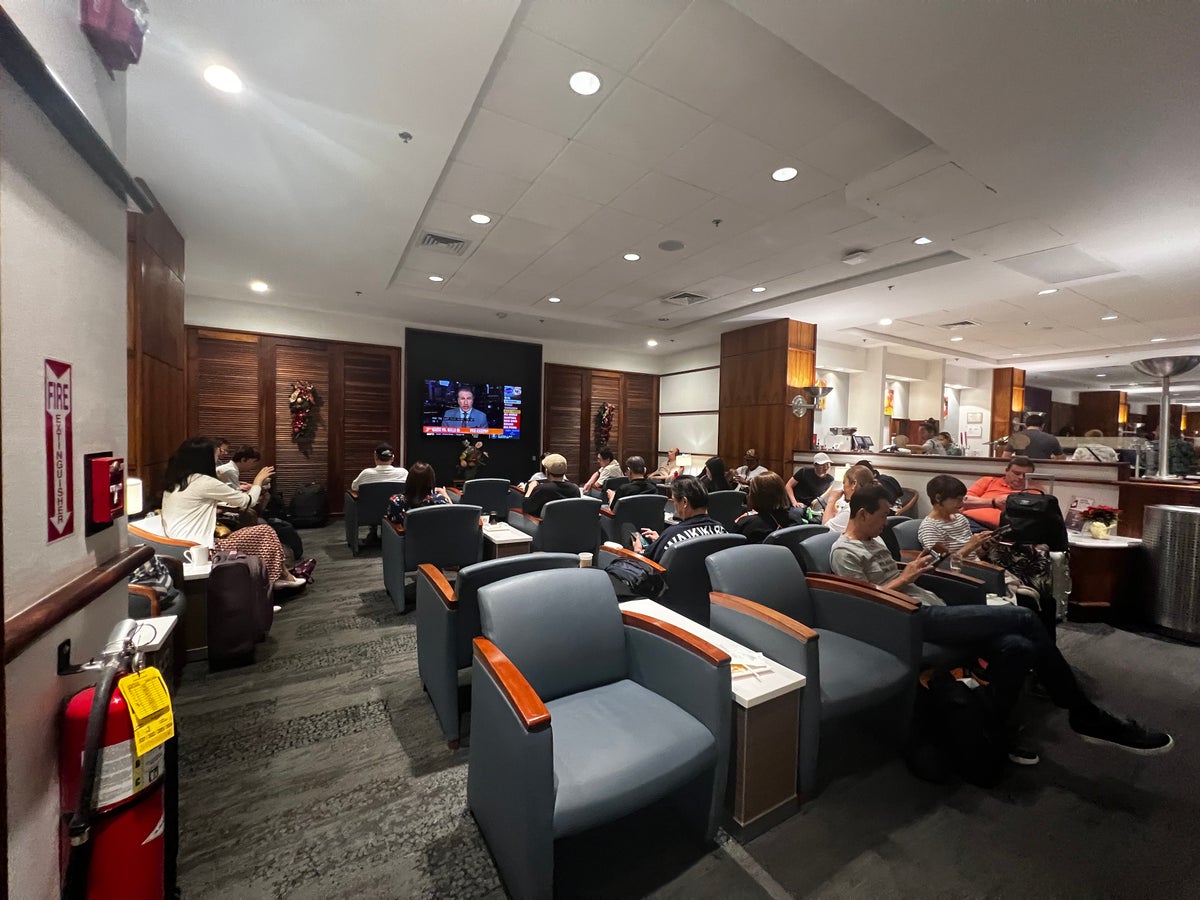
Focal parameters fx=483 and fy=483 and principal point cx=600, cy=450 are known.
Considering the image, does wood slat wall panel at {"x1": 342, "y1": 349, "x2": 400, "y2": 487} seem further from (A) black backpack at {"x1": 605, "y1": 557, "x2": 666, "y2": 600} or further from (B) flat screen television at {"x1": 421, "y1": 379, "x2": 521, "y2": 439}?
(A) black backpack at {"x1": 605, "y1": 557, "x2": 666, "y2": 600}

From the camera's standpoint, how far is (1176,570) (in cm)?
341

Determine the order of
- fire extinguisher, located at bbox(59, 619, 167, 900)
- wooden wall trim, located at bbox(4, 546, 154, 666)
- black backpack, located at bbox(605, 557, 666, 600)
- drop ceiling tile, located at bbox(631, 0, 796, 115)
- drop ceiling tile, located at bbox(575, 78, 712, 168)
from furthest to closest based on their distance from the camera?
drop ceiling tile, located at bbox(575, 78, 712, 168) < black backpack, located at bbox(605, 557, 666, 600) < drop ceiling tile, located at bbox(631, 0, 796, 115) < fire extinguisher, located at bbox(59, 619, 167, 900) < wooden wall trim, located at bbox(4, 546, 154, 666)

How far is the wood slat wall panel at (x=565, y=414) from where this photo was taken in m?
9.14

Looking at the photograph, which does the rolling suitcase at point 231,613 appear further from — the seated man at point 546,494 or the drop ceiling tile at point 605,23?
the drop ceiling tile at point 605,23

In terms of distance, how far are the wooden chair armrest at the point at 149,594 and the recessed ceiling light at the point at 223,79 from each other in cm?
255

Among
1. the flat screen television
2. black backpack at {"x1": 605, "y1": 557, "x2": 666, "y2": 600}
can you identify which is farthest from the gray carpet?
the flat screen television

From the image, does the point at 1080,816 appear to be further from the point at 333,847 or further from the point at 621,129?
the point at 621,129

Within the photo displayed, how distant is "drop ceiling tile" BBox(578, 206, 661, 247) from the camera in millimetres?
4047

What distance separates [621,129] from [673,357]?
7.50 meters

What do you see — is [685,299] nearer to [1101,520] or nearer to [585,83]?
[585,83]

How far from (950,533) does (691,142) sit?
2857 millimetres

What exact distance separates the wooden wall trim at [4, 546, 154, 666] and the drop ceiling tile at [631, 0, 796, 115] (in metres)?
2.86

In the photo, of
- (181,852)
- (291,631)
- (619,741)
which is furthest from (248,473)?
(619,741)

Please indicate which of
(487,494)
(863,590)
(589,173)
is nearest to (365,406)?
(487,494)
